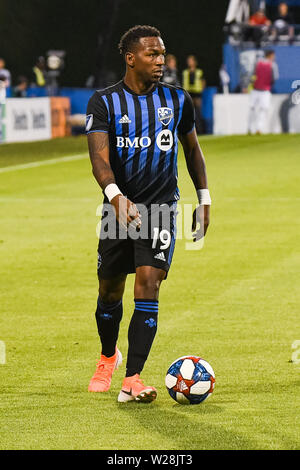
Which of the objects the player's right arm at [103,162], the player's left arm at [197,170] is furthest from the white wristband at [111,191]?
the player's left arm at [197,170]

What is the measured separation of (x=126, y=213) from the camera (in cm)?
624

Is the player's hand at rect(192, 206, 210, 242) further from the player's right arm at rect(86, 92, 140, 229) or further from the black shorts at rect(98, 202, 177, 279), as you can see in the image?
the player's right arm at rect(86, 92, 140, 229)

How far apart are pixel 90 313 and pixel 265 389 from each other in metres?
2.95

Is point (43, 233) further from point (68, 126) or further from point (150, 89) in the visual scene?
point (68, 126)

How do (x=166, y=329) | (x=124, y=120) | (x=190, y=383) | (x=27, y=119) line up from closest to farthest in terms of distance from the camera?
(x=190, y=383), (x=124, y=120), (x=166, y=329), (x=27, y=119)

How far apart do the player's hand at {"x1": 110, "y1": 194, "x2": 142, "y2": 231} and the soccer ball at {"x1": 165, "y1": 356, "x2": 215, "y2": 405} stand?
88 cm

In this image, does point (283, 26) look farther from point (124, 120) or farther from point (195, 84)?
point (124, 120)

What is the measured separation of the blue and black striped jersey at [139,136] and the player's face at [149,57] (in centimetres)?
18

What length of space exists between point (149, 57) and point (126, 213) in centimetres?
94

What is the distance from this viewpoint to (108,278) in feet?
22.0

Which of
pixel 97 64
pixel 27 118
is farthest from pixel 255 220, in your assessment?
pixel 97 64

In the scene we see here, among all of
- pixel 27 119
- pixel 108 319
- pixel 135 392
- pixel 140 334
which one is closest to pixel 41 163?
pixel 27 119

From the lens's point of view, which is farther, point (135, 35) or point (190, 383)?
point (135, 35)

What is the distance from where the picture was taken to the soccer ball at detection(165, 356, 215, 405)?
636 centimetres
